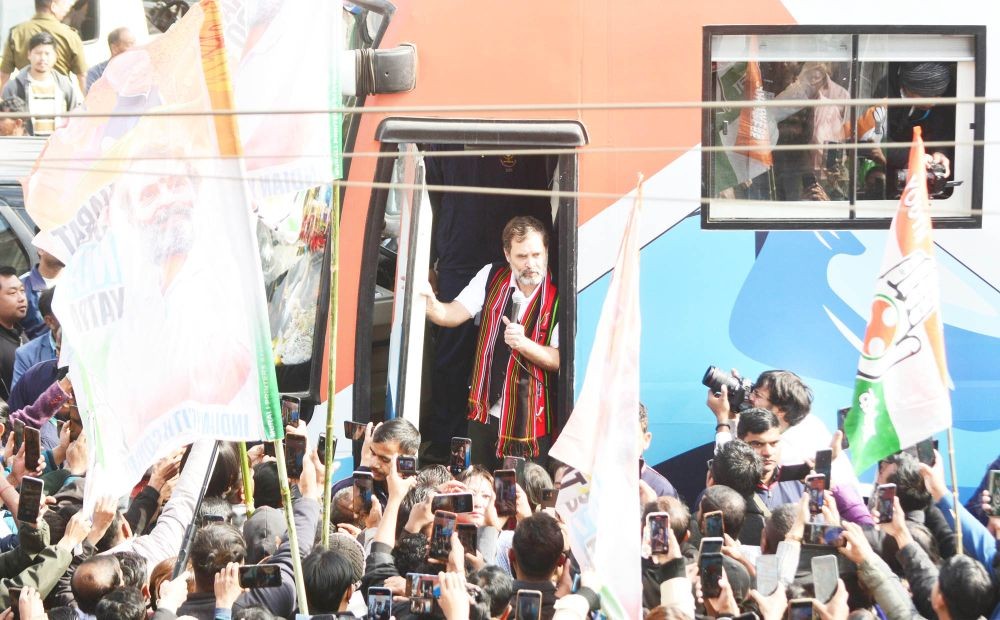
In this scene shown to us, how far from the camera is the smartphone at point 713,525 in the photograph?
610 cm

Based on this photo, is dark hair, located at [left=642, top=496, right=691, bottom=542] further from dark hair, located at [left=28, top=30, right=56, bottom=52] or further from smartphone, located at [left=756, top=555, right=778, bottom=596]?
dark hair, located at [left=28, top=30, right=56, bottom=52]

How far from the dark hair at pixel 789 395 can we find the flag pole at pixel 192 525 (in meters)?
2.45

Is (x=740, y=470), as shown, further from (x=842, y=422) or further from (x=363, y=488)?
(x=363, y=488)

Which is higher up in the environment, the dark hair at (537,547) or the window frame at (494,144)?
the window frame at (494,144)

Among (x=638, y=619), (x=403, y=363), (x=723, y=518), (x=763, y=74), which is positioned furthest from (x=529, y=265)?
(x=638, y=619)

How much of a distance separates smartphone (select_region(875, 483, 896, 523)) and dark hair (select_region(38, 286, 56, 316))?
13.4 feet

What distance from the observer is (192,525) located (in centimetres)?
630

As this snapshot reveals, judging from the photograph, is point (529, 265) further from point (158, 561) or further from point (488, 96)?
point (158, 561)

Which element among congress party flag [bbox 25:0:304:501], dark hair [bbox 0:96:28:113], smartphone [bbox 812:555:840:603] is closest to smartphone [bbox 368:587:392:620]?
congress party flag [bbox 25:0:304:501]

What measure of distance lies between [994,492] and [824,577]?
1.14 m

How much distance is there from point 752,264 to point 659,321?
19.4 inches

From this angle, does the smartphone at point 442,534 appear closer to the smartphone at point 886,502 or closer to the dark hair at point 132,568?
the dark hair at point 132,568

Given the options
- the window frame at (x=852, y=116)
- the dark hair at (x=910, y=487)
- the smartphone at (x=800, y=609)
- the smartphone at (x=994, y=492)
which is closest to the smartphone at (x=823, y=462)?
the dark hair at (x=910, y=487)

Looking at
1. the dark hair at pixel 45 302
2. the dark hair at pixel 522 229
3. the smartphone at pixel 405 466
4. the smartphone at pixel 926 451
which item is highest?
the dark hair at pixel 522 229
